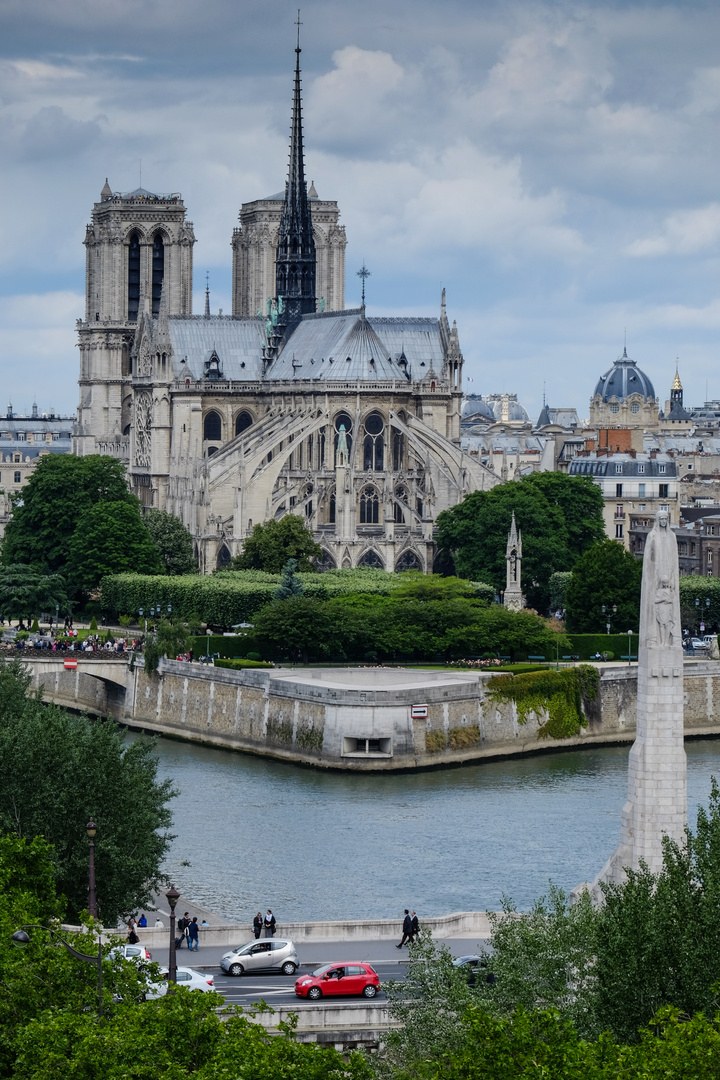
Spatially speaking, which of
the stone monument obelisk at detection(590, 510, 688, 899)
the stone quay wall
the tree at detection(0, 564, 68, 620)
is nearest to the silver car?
the stone monument obelisk at detection(590, 510, 688, 899)

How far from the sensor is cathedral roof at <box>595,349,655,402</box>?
634ft

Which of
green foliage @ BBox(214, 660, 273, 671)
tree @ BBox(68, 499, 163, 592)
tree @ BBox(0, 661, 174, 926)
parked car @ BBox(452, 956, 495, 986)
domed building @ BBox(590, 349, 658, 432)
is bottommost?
parked car @ BBox(452, 956, 495, 986)

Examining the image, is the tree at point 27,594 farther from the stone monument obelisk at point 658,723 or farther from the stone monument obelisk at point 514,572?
the stone monument obelisk at point 658,723

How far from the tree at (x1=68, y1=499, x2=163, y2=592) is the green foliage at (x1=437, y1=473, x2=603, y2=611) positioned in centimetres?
1304

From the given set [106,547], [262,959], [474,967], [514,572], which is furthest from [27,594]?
[474,967]

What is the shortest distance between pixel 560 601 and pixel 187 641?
68.5ft

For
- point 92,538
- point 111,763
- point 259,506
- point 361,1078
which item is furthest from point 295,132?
point 361,1078

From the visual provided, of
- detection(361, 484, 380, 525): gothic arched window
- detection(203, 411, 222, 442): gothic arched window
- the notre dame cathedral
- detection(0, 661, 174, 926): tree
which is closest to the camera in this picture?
detection(0, 661, 174, 926): tree

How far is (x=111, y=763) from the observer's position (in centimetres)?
4800

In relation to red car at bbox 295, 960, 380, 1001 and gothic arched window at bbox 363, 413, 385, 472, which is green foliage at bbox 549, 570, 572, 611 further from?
red car at bbox 295, 960, 380, 1001

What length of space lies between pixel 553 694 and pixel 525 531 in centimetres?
2483

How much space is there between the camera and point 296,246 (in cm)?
12775

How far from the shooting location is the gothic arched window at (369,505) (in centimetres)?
11338

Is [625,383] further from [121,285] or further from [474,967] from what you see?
[474,967]
